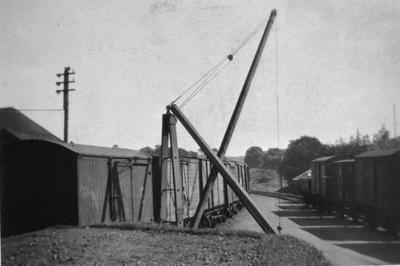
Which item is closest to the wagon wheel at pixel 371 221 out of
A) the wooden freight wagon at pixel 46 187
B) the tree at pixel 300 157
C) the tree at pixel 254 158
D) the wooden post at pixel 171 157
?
the wooden post at pixel 171 157

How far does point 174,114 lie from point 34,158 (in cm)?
492

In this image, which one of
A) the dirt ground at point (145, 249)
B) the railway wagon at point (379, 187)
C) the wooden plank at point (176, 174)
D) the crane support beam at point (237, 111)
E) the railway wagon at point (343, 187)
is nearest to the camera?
the dirt ground at point (145, 249)

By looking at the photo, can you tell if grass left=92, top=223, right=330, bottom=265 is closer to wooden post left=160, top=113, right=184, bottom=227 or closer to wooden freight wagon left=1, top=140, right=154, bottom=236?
wooden freight wagon left=1, top=140, right=154, bottom=236

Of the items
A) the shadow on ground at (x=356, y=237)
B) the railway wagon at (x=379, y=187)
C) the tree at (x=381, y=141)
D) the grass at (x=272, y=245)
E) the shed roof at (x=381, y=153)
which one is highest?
the tree at (x=381, y=141)

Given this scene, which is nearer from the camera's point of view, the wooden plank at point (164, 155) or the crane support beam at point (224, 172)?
the crane support beam at point (224, 172)

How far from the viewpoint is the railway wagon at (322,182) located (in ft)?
68.1

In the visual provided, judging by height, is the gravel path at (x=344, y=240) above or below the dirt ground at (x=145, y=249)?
below

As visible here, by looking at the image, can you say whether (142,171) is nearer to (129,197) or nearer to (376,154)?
(129,197)

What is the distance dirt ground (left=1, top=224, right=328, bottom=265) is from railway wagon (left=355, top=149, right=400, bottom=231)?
5.56 metres

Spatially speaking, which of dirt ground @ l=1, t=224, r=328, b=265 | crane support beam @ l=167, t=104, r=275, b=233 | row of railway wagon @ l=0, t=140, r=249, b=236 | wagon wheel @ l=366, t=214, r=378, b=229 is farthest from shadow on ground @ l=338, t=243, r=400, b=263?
row of railway wagon @ l=0, t=140, r=249, b=236

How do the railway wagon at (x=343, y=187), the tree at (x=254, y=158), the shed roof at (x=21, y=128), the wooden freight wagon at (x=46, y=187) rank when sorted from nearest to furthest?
1. the wooden freight wagon at (x=46, y=187)
2. the shed roof at (x=21, y=128)
3. the railway wagon at (x=343, y=187)
4. the tree at (x=254, y=158)

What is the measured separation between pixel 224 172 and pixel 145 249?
420 centimetres

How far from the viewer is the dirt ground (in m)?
7.06

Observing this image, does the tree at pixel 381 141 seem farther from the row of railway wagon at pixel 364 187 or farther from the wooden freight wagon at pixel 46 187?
the wooden freight wagon at pixel 46 187
